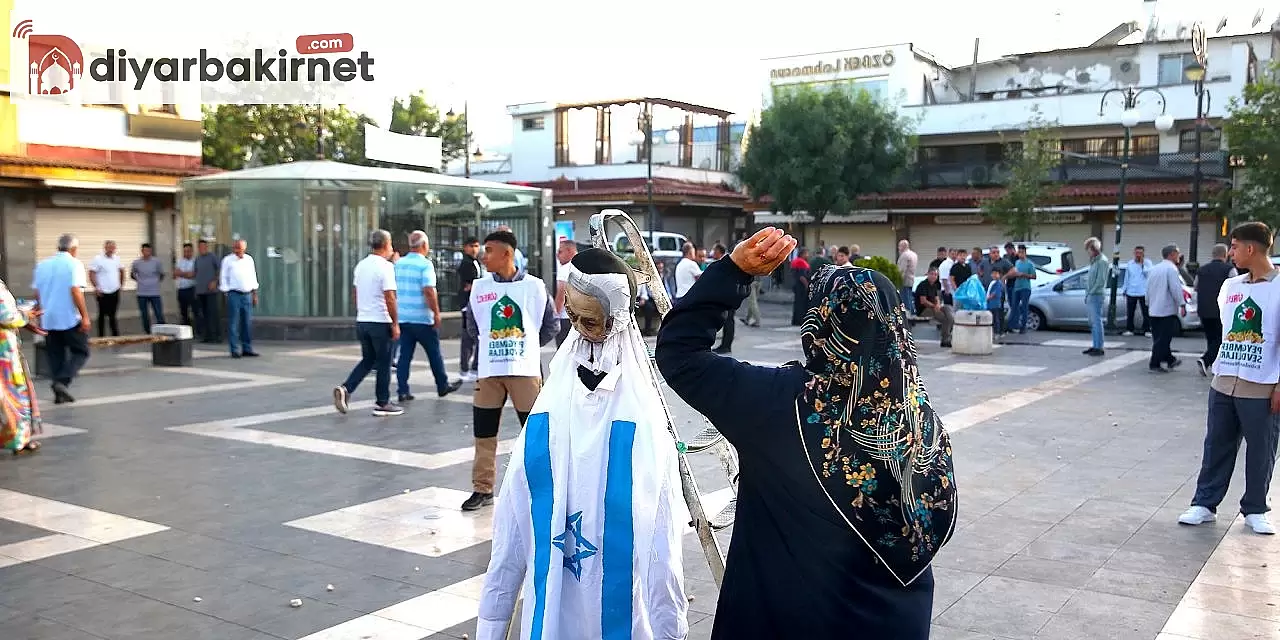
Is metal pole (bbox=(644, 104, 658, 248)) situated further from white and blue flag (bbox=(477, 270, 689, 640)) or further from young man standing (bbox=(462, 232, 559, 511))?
white and blue flag (bbox=(477, 270, 689, 640))

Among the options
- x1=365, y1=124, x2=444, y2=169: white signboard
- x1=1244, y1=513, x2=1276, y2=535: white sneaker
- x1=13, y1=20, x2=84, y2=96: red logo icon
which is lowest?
x1=1244, y1=513, x2=1276, y2=535: white sneaker

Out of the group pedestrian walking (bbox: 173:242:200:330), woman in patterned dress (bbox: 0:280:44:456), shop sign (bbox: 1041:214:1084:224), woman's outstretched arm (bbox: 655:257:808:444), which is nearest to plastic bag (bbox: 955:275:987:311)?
pedestrian walking (bbox: 173:242:200:330)

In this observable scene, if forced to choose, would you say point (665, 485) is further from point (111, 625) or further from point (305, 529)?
point (305, 529)

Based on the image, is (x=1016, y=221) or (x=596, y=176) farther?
(x=596, y=176)

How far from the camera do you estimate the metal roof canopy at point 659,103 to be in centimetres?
3952

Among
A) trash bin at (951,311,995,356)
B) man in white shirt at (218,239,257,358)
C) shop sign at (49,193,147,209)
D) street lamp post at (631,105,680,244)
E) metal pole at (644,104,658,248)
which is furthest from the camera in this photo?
metal pole at (644,104,658,248)

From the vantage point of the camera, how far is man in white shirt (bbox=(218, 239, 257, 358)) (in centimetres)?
1515

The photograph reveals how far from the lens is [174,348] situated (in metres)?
14.5

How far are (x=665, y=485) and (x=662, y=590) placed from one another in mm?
311

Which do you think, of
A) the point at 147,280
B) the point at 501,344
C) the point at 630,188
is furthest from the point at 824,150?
the point at 501,344

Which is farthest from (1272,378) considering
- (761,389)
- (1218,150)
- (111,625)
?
(1218,150)

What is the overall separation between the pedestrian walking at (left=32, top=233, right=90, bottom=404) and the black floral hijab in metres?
10.6

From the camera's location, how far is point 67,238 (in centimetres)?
1130

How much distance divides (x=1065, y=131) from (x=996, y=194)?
148 inches
